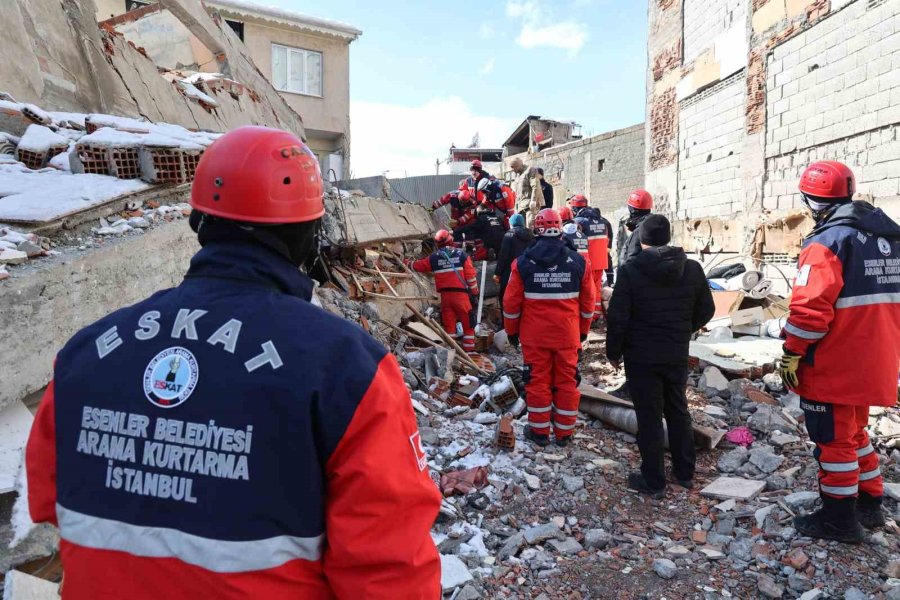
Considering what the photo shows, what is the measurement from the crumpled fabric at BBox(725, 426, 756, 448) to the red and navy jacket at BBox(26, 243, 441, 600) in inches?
180

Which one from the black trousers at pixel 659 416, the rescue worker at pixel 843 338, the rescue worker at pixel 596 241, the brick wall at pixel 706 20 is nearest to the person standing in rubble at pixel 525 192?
the rescue worker at pixel 596 241

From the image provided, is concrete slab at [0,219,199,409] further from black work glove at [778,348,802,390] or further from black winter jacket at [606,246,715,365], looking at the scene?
black work glove at [778,348,802,390]

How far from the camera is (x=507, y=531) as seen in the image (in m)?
3.75

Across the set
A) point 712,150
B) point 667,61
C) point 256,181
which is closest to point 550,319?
point 256,181

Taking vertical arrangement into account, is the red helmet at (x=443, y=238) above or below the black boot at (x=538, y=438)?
above

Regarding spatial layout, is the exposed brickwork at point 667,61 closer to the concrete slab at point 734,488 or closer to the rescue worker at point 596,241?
the rescue worker at point 596,241

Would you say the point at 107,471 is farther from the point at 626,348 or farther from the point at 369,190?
the point at 369,190

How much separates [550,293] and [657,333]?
3.68 ft

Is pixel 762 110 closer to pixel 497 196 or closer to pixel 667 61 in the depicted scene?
pixel 667 61

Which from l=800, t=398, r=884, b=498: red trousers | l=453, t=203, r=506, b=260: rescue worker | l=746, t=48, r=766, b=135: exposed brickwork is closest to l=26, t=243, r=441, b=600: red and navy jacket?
l=800, t=398, r=884, b=498: red trousers

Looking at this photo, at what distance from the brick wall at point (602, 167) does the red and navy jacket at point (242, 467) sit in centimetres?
1712

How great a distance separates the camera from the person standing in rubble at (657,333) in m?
4.11

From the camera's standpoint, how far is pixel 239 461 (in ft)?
3.62

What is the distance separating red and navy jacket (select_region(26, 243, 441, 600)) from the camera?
43.1 inches
